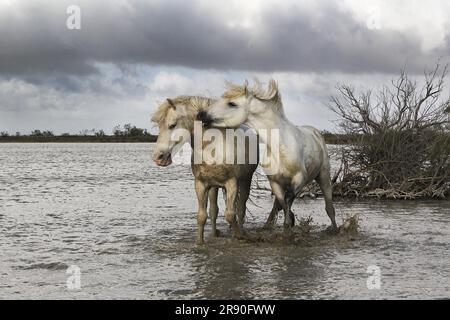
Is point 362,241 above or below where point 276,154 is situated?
below

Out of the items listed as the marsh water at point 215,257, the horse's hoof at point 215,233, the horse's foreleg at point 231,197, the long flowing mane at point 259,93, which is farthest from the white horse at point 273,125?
the horse's hoof at point 215,233

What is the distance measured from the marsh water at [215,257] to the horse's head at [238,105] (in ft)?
6.31

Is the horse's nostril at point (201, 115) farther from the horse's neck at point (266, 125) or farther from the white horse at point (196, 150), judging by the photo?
the horse's neck at point (266, 125)

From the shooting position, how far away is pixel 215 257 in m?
8.73

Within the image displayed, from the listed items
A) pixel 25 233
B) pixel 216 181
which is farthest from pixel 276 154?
pixel 25 233

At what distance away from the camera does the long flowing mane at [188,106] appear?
27.7 feet

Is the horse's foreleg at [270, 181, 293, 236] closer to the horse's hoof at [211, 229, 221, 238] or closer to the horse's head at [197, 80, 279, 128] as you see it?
the horse's head at [197, 80, 279, 128]

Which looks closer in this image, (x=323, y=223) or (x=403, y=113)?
(x=323, y=223)

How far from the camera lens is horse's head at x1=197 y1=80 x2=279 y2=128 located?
28.3 ft

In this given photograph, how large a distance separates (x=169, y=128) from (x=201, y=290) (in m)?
2.44

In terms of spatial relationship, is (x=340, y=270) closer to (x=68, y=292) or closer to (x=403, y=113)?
(x=68, y=292)

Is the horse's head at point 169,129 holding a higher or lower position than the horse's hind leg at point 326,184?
higher

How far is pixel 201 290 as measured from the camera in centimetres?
692

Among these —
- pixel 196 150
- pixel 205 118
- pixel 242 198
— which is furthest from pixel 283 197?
pixel 205 118
